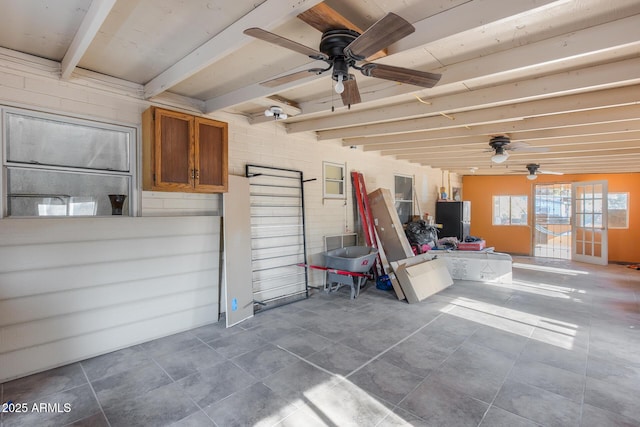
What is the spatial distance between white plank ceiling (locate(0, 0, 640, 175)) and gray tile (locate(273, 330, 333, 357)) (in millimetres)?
2569

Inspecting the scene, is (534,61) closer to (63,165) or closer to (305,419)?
(305,419)

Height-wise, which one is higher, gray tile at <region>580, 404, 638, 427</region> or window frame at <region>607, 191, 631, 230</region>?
window frame at <region>607, 191, 631, 230</region>

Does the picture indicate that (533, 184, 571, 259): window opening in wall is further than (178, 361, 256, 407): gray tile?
Yes

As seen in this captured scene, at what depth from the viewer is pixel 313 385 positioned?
2570 mm

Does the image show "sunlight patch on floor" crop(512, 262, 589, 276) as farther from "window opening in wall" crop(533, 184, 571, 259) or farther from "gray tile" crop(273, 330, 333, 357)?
"gray tile" crop(273, 330, 333, 357)

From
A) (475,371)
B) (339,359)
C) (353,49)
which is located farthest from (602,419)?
(353,49)

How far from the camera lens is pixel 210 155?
3676mm

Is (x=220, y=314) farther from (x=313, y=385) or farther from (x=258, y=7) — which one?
(x=258, y=7)

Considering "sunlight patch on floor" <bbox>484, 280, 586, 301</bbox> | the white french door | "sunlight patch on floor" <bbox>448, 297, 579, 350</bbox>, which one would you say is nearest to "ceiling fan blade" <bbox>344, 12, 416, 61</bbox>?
"sunlight patch on floor" <bbox>448, 297, 579, 350</bbox>

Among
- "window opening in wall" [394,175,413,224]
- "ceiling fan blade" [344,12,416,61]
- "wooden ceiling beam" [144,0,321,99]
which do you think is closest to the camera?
"ceiling fan blade" [344,12,416,61]

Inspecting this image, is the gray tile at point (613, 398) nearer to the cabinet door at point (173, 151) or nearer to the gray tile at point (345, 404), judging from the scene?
the gray tile at point (345, 404)

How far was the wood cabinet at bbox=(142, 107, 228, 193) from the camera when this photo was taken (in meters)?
3.24

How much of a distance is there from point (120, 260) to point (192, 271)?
0.77 m

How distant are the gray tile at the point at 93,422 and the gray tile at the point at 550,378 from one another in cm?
317
